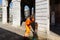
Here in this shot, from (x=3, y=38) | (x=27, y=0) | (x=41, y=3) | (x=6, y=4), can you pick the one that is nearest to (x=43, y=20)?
(x=41, y=3)

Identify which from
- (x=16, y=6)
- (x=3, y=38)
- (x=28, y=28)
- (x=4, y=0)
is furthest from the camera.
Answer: (x=4, y=0)

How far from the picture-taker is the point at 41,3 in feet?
51.8

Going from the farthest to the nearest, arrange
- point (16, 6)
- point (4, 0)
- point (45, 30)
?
1. point (4, 0)
2. point (16, 6)
3. point (45, 30)

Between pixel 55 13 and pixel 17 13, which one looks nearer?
pixel 17 13

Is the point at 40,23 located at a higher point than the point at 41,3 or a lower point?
lower

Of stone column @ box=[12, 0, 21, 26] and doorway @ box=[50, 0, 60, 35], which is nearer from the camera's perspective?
stone column @ box=[12, 0, 21, 26]

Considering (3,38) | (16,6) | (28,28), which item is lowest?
(3,38)

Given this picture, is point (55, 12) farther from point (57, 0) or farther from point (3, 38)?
point (3, 38)

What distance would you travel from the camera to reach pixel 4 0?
2580 cm

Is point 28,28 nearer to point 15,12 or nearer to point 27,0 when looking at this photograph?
point 15,12

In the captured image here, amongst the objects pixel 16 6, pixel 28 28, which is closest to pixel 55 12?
pixel 16 6

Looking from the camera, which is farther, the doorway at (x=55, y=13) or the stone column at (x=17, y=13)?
the doorway at (x=55, y=13)

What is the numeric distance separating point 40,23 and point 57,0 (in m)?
7.81

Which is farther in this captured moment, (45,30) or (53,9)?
(53,9)
